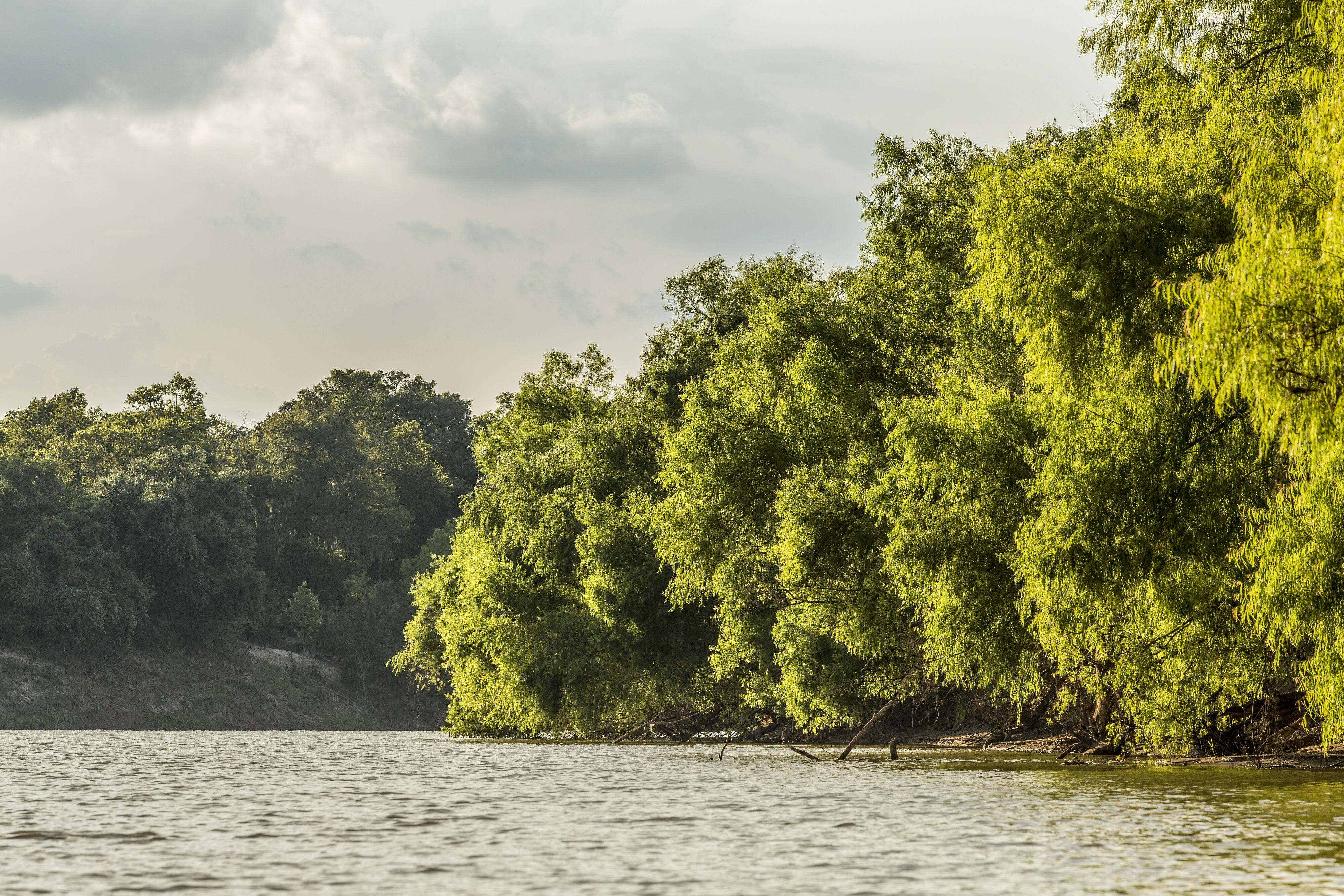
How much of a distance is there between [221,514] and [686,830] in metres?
80.1

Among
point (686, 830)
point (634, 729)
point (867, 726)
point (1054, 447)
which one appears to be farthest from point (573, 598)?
point (686, 830)

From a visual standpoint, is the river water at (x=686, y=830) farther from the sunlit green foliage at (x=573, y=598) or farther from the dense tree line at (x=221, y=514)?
the dense tree line at (x=221, y=514)

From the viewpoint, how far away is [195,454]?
94000 mm

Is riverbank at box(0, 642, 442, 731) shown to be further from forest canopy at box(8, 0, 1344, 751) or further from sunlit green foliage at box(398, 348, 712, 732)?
sunlit green foliage at box(398, 348, 712, 732)

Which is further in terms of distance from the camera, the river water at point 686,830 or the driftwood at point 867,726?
the driftwood at point 867,726

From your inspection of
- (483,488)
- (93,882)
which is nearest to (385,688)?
(483,488)

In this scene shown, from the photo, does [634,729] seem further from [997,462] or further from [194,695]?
[194,695]

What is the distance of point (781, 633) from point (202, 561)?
203ft

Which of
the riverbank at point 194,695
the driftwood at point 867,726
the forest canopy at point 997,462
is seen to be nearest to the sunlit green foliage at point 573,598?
the forest canopy at point 997,462

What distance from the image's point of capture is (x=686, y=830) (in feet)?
56.4

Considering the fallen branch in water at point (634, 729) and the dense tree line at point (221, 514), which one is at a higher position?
the dense tree line at point (221, 514)

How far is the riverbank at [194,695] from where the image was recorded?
8031 cm

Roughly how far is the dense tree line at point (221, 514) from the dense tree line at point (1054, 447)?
47168 mm

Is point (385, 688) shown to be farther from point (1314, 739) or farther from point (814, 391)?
point (1314, 739)
